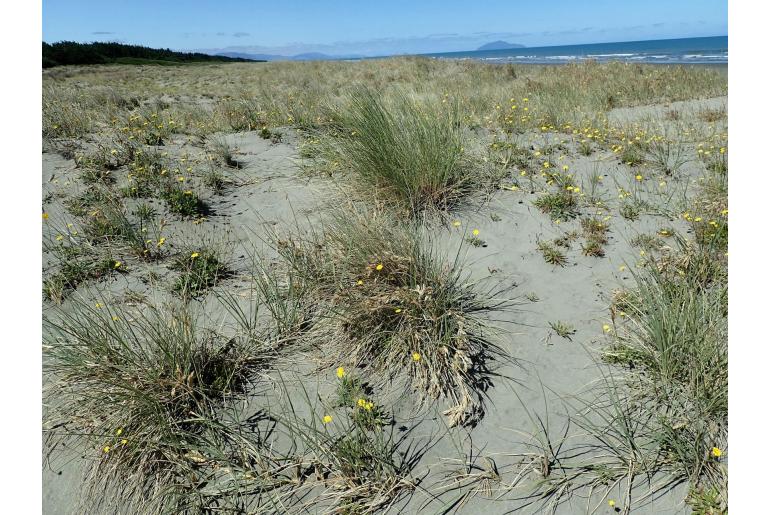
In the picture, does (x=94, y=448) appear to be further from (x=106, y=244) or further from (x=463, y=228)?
(x=463, y=228)

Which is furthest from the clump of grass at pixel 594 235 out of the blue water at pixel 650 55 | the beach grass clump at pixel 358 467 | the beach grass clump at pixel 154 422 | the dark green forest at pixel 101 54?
the dark green forest at pixel 101 54

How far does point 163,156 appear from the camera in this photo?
5785mm

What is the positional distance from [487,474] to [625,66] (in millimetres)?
15690

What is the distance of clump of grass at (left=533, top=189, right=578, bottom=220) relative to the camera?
4.44m

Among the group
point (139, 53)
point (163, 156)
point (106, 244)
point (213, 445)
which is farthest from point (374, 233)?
point (139, 53)

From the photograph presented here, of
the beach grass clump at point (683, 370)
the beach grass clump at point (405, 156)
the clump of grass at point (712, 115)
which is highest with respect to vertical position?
the clump of grass at point (712, 115)

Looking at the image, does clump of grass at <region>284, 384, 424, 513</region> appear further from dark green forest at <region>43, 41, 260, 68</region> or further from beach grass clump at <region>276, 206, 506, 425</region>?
dark green forest at <region>43, 41, 260, 68</region>

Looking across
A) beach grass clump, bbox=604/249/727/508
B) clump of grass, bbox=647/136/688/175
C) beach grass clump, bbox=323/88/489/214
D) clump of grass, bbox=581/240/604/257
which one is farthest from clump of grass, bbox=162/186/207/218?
clump of grass, bbox=647/136/688/175

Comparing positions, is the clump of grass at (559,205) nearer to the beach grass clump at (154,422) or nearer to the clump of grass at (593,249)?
the clump of grass at (593,249)

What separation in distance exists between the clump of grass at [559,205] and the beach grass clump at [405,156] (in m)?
0.65

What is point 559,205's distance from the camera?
4.54 metres

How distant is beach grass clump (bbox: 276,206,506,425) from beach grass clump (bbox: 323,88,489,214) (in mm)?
1056

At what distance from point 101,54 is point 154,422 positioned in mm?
44811

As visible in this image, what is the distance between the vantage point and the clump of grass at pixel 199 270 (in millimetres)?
3529
